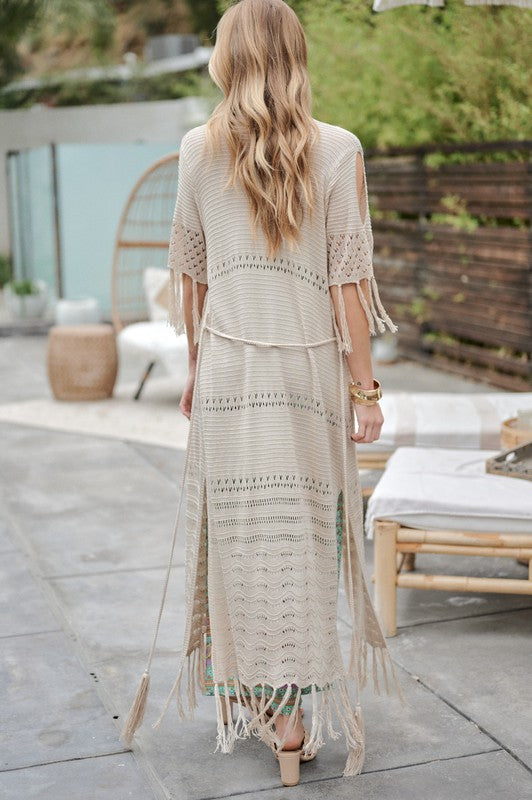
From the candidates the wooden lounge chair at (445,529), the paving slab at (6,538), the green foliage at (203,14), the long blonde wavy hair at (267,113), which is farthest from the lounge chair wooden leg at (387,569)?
the green foliage at (203,14)

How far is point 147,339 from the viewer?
7.07 meters

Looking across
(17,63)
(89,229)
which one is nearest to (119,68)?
(17,63)

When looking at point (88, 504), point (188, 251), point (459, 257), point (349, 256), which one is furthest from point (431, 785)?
point (459, 257)

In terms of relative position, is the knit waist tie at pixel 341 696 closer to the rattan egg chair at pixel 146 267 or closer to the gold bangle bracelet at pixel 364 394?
the gold bangle bracelet at pixel 364 394

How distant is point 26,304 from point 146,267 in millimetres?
1317

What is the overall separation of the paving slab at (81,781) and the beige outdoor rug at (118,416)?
3575 mm

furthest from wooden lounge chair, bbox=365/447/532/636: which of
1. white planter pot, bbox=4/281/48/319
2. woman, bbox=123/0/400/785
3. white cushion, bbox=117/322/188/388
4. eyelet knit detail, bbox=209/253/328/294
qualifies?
white planter pot, bbox=4/281/48/319

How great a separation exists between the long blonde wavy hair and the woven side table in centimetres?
505

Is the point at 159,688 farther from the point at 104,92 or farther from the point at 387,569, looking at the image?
the point at 104,92

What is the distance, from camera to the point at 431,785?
248 cm

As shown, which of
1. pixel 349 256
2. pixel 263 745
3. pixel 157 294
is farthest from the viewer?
pixel 157 294

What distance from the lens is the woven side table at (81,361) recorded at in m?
7.30

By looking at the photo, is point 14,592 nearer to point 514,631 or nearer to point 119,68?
point 514,631

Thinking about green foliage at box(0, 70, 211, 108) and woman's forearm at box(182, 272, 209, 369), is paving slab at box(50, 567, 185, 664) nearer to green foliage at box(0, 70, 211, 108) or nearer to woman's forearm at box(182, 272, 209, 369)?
woman's forearm at box(182, 272, 209, 369)
